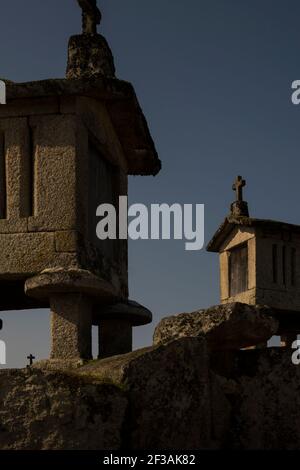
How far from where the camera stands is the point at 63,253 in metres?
5.91

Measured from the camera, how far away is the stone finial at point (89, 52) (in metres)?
6.46

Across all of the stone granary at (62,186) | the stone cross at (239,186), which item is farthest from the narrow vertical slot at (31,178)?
the stone cross at (239,186)

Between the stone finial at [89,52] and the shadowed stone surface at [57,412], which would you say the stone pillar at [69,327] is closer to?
Result: the stone finial at [89,52]

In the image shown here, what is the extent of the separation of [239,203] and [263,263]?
170cm

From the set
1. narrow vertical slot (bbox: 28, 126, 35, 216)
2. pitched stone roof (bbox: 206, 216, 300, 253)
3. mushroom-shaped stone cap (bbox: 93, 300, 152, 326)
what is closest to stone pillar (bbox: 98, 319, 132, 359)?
mushroom-shaped stone cap (bbox: 93, 300, 152, 326)

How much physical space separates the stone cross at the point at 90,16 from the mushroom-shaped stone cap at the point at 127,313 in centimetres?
265

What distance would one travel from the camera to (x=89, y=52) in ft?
21.5

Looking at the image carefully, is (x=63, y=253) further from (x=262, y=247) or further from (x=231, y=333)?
(x=262, y=247)

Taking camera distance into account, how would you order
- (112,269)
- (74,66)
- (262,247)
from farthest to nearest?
(262,247)
(112,269)
(74,66)

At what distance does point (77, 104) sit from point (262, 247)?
8.12 meters

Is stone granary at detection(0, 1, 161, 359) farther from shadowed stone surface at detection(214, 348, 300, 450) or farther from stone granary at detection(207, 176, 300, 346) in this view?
stone granary at detection(207, 176, 300, 346)

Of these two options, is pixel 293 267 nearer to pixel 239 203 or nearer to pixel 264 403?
pixel 239 203

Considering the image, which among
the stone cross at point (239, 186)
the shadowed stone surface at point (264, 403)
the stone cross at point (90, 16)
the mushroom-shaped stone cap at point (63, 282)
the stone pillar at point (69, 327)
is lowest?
the shadowed stone surface at point (264, 403)
